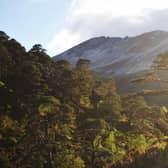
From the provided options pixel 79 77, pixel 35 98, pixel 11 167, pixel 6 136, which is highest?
pixel 79 77

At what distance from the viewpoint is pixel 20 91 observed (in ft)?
129

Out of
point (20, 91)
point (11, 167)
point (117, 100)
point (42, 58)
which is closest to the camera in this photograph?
point (11, 167)

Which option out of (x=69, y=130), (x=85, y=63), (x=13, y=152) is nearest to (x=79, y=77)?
(x=85, y=63)

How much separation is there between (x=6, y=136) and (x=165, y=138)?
2001cm

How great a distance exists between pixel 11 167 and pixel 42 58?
13461 mm

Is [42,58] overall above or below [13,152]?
above

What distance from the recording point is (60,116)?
131 feet

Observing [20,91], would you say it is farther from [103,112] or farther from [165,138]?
[165,138]

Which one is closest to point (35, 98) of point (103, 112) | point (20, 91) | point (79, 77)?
point (20, 91)

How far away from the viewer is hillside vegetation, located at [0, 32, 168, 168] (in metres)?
38.3

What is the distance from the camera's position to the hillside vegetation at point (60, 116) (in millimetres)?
38312

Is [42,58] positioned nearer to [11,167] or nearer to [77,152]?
[77,152]

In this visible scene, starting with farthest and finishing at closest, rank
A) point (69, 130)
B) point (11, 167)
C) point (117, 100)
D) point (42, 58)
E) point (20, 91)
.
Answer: point (117, 100)
point (42, 58)
point (69, 130)
point (20, 91)
point (11, 167)

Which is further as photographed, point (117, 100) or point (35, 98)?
point (117, 100)
